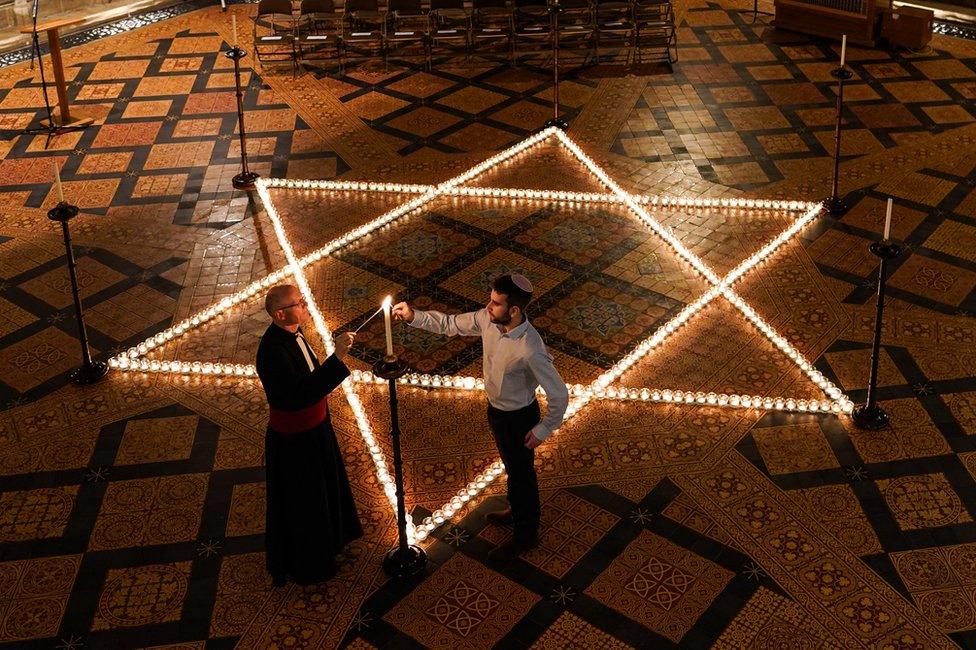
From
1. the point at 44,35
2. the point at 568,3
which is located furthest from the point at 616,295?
the point at 44,35

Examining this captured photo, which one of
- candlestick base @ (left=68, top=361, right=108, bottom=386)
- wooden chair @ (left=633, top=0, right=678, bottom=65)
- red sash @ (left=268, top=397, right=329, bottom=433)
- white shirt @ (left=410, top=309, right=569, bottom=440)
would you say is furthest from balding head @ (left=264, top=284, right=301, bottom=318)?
wooden chair @ (left=633, top=0, right=678, bottom=65)

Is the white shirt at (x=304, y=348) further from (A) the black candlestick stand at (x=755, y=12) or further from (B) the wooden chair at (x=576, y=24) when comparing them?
(A) the black candlestick stand at (x=755, y=12)

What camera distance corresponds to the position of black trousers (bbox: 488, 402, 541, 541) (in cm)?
524

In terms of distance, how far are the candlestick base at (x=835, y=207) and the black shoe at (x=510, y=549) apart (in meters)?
4.36

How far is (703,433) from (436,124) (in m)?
5.08

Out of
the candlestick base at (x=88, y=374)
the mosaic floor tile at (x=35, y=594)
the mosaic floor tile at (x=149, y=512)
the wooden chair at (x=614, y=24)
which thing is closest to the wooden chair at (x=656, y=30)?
the wooden chair at (x=614, y=24)

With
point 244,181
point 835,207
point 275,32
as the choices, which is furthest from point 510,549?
point 275,32

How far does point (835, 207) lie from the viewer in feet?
28.5

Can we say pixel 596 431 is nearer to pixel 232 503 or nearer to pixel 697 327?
pixel 697 327

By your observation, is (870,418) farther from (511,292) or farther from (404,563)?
(404,563)

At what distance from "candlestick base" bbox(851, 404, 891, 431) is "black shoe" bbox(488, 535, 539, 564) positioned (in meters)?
2.09

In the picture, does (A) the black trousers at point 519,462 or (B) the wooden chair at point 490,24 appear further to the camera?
(B) the wooden chair at point 490,24

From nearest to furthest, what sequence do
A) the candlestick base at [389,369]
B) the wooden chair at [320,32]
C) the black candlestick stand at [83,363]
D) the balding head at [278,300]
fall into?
the candlestick base at [389,369], the balding head at [278,300], the black candlestick stand at [83,363], the wooden chair at [320,32]

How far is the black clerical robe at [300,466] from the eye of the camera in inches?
196
